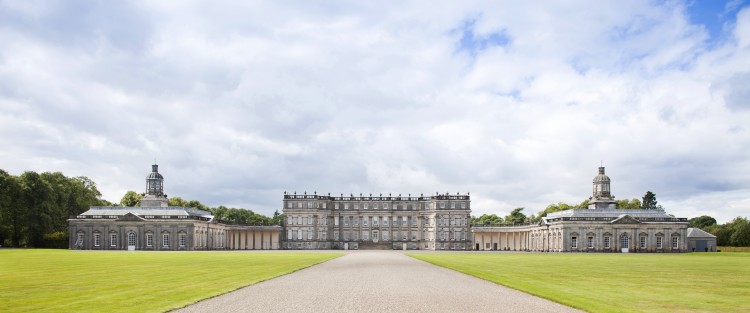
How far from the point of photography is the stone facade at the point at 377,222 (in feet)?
430

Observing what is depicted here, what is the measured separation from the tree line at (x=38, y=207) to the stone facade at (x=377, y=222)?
126 ft

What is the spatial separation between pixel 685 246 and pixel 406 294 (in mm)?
94961

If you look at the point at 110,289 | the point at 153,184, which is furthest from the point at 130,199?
the point at 110,289

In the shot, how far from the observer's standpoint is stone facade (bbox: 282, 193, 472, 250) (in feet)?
430

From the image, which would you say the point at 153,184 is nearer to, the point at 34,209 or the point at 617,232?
the point at 34,209

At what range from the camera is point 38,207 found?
92.0 meters

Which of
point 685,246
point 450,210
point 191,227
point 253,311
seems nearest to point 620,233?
point 685,246

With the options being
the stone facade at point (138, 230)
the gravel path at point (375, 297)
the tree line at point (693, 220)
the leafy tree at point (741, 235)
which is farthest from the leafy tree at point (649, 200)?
the gravel path at point (375, 297)

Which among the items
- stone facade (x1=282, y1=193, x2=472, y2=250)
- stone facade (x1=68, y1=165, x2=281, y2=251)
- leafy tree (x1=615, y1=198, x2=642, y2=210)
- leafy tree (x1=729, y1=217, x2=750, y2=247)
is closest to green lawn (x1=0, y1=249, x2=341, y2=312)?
stone facade (x1=68, y1=165, x2=281, y2=251)

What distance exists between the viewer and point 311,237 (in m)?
132

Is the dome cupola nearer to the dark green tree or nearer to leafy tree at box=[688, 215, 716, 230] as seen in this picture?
the dark green tree

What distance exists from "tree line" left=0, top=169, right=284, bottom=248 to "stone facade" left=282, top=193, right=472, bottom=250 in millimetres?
38484

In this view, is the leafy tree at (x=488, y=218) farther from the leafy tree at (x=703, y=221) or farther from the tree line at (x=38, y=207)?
the tree line at (x=38, y=207)

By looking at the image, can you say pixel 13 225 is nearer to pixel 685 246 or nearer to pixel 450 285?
pixel 450 285
